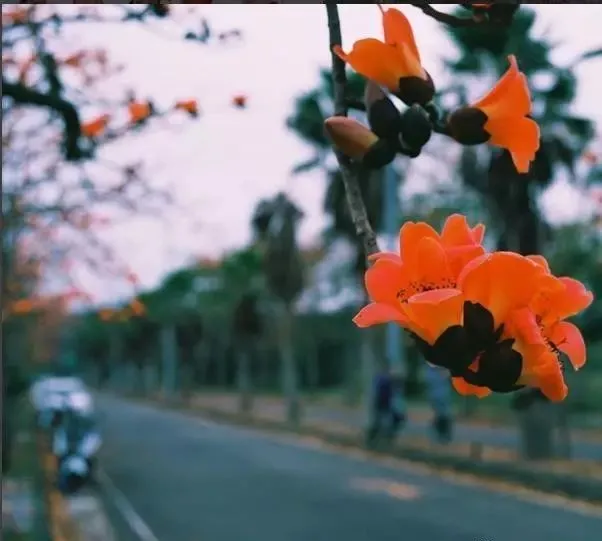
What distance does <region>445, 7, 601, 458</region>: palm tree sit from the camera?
1043 millimetres

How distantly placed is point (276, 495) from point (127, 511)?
476mm

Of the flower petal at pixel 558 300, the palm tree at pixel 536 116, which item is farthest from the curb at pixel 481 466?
the flower petal at pixel 558 300

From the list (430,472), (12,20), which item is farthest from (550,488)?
(12,20)

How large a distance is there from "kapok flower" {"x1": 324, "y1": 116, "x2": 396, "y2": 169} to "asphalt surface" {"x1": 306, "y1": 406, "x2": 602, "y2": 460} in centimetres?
228

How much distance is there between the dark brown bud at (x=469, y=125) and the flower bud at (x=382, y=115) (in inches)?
1.1

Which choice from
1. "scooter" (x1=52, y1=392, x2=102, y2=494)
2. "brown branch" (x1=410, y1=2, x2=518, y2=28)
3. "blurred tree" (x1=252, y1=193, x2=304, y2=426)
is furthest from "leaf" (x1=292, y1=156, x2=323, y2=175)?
"scooter" (x1=52, y1=392, x2=102, y2=494)

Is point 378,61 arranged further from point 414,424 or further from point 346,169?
point 414,424

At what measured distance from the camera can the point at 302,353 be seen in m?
2.69

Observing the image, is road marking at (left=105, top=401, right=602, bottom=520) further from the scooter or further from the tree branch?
the tree branch

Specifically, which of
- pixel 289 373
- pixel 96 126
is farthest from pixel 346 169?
pixel 289 373

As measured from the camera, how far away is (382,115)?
0.49 m

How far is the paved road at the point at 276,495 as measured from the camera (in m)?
1.95

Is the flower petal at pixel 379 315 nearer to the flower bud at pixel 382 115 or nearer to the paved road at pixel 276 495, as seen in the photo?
the flower bud at pixel 382 115

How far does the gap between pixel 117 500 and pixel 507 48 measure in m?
2.56
